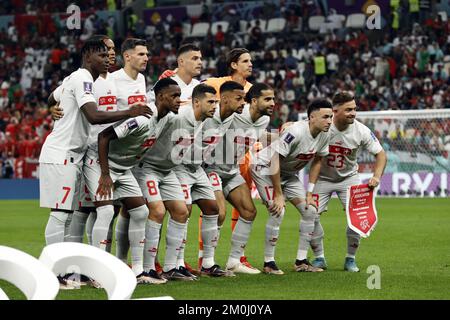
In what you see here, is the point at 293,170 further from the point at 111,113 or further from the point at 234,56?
the point at 111,113

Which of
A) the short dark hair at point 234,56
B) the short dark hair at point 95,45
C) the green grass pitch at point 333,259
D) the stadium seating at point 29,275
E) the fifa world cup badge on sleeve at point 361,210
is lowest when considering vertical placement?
the green grass pitch at point 333,259

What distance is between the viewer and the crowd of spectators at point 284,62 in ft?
95.9

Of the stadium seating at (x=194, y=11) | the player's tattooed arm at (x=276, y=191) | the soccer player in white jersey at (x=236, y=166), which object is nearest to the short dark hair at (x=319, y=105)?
the soccer player in white jersey at (x=236, y=166)

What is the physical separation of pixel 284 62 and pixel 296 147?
22.2m

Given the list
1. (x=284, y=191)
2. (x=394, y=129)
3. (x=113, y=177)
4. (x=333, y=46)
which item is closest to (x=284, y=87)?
(x=333, y=46)

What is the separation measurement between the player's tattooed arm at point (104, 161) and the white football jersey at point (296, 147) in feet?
7.66

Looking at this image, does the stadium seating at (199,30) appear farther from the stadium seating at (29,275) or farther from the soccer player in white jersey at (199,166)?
the stadium seating at (29,275)

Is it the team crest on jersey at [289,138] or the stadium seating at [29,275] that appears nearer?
the stadium seating at [29,275]

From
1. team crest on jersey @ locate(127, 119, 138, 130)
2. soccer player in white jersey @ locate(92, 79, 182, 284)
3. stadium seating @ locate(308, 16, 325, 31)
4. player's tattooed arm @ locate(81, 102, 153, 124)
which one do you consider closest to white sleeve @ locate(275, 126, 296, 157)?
soccer player in white jersey @ locate(92, 79, 182, 284)

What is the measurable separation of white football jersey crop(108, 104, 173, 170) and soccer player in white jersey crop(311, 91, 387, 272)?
2456mm

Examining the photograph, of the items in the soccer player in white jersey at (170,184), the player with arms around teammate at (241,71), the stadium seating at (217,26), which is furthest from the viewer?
the stadium seating at (217,26)

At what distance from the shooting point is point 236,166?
10633 millimetres

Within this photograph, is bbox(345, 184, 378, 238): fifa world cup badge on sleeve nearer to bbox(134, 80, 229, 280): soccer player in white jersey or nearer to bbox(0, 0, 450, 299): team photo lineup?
bbox(0, 0, 450, 299): team photo lineup

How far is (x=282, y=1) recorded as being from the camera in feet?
118
